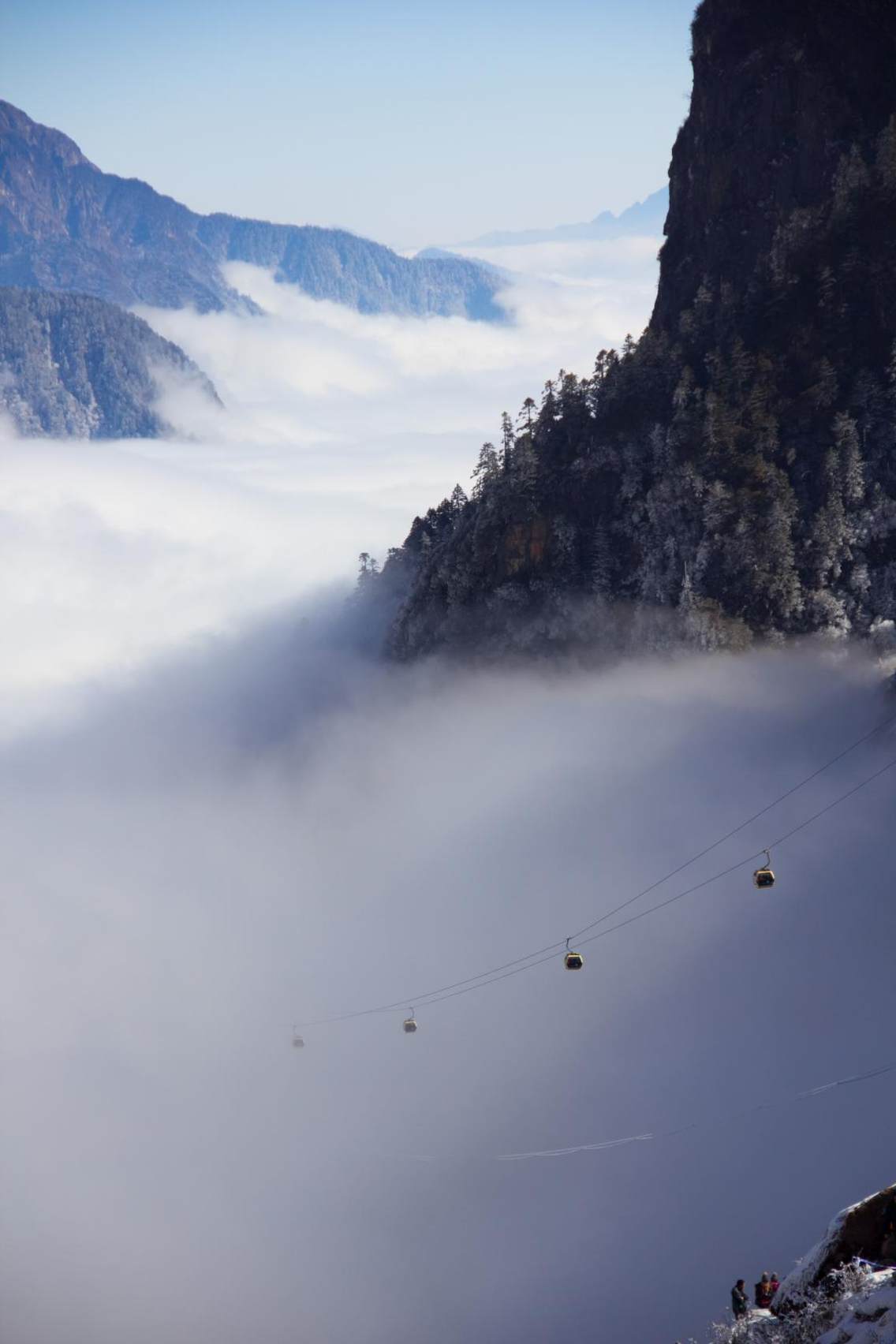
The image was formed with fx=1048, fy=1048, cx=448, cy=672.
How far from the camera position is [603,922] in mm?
79750

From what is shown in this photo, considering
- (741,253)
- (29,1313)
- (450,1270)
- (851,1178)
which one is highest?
(741,253)

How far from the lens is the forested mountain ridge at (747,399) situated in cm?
7856

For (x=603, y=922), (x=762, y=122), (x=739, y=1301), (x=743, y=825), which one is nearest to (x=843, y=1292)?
(x=739, y=1301)

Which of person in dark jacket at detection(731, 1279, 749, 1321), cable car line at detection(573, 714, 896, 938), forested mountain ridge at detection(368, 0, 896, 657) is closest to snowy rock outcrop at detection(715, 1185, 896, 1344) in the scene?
person in dark jacket at detection(731, 1279, 749, 1321)

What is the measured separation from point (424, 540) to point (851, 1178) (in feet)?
276

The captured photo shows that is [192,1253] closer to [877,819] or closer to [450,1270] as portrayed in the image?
[450,1270]

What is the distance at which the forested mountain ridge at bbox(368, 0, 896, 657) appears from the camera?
78562 millimetres

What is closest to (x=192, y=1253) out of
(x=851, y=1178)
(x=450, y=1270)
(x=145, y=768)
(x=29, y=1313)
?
(x=29, y=1313)

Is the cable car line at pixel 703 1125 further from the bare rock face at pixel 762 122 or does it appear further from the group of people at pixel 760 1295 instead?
the bare rock face at pixel 762 122

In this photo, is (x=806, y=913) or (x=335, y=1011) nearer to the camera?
(x=806, y=913)

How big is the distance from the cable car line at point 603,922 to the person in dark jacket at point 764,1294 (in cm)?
5055

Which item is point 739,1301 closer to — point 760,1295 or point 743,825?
point 760,1295

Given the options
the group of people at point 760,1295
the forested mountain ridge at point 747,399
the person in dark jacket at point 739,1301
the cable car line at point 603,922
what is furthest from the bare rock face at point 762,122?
the person in dark jacket at point 739,1301

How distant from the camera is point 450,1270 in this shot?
49.9 meters
